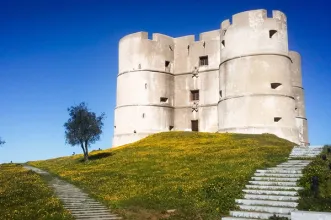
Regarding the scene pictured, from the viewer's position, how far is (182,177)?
21719 mm

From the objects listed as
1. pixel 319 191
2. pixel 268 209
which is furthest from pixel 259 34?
pixel 268 209

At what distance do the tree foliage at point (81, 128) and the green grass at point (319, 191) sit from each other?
90.0ft

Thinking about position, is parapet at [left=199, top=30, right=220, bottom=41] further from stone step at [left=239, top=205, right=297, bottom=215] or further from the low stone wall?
the low stone wall

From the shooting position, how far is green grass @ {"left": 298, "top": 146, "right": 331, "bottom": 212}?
44.9ft

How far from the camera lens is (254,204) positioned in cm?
1536

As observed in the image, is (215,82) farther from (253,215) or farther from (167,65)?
(253,215)

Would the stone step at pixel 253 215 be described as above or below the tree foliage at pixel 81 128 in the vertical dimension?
below

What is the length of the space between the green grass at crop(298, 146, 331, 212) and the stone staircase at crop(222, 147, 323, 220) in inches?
14.0

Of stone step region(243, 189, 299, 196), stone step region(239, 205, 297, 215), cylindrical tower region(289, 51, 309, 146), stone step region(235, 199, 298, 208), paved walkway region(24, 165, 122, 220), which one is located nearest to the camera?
stone step region(239, 205, 297, 215)

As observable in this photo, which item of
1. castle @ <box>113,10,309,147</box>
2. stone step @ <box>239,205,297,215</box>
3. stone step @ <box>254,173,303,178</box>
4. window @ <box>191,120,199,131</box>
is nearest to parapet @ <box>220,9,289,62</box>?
castle @ <box>113,10,309,147</box>

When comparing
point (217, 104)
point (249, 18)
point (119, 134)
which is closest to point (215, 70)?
point (217, 104)

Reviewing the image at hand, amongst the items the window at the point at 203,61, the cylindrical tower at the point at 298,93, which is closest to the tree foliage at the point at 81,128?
the window at the point at 203,61

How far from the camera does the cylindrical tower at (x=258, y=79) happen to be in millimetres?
41062

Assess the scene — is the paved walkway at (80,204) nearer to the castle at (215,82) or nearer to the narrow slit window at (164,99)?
the castle at (215,82)
